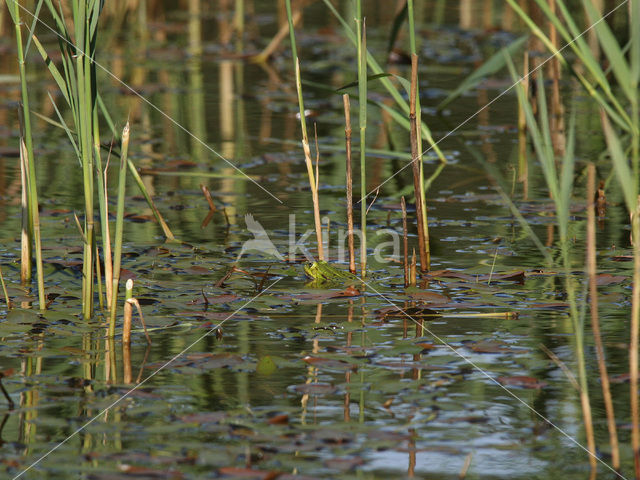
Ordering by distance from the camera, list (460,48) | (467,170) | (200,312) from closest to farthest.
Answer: (200,312) < (467,170) < (460,48)

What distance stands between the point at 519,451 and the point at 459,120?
173 inches

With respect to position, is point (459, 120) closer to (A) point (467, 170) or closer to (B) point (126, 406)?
(A) point (467, 170)

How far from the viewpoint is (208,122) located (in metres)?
6.47

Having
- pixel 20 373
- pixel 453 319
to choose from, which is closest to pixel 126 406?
pixel 20 373

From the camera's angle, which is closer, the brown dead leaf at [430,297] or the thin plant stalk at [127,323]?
the thin plant stalk at [127,323]

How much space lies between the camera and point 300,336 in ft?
9.62

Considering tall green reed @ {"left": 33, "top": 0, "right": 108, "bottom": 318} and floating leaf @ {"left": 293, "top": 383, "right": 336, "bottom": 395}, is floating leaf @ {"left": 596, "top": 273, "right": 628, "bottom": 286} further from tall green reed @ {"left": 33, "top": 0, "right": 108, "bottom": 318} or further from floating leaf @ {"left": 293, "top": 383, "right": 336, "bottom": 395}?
tall green reed @ {"left": 33, "top": 0, "right": 108, "bottom": 318}

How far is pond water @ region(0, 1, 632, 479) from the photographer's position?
2.18 meters

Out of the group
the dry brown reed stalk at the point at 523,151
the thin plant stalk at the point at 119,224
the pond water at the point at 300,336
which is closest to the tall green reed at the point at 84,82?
the thin plant stalk at the point at 119,224

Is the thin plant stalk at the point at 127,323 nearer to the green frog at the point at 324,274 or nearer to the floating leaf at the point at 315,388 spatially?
the floating leaf at the point at 315,388

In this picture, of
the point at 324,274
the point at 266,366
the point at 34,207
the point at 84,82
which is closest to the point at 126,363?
the point at 266,366

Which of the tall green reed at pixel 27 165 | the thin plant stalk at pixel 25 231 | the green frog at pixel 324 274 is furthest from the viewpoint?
the green frog at pixel 324 274

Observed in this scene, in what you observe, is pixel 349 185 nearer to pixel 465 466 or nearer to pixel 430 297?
pixel 430 297

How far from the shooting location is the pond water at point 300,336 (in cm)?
218
